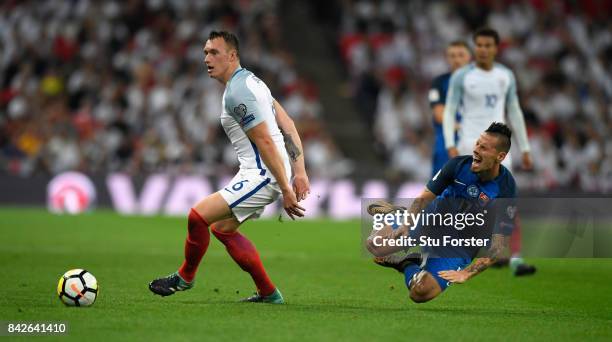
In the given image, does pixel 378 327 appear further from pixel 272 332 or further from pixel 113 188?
pixel 113 188

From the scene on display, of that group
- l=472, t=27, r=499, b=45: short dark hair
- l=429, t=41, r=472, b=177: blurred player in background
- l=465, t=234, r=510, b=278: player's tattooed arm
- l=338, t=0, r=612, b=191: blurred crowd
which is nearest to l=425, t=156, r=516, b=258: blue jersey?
l=465, t=234, r=510, b=278: player's tattooed arm

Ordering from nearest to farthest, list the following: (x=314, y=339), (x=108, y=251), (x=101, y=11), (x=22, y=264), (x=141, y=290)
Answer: (x=314, y=339)
(x=141, y=290)
(x=22, y=264)
(x=108, y=251)
(x=101, y=11)

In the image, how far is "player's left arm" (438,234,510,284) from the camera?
8.03 m

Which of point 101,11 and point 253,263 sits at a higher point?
point 101,11

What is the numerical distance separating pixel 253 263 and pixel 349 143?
653 inches

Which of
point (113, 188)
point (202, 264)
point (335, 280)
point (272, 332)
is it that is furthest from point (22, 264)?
point (113, 188)

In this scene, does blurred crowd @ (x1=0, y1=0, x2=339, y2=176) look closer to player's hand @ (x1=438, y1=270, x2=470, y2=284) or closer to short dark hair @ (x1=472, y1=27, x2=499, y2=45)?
short dark hair @ (x1=472, y1=27, x2=499, y2=45)

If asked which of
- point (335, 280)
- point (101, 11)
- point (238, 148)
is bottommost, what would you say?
point (335, 280)

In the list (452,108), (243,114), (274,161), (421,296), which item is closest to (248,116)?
(243,114)

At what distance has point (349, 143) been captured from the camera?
25.0 m

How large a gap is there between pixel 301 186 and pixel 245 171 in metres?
0.49

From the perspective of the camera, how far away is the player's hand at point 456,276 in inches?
316

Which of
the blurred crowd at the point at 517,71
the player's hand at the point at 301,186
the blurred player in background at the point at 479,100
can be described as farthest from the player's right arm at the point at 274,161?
the blurred crowd at the point at 517,71

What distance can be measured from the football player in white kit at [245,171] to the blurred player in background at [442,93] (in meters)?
4.00
